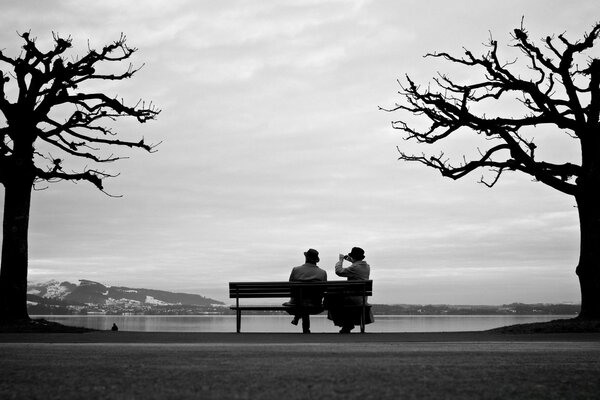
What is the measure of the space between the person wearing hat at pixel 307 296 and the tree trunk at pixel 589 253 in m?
5.92

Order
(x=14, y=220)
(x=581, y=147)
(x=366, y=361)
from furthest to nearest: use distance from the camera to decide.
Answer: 1. (x=581, y=147)
2. (x=14, y=220)
3. (x=366, y=361)

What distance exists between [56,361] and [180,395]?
2693mm

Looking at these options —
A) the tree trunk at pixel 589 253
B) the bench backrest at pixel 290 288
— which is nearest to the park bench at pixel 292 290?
the bench backrest at pixel 290 288

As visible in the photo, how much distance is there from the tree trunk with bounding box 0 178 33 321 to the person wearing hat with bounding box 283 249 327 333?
578cm

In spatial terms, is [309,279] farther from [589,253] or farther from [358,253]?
[589,253]

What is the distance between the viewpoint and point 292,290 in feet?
54.2

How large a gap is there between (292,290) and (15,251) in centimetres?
612

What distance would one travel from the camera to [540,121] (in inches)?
695

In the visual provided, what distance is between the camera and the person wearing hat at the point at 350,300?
16.1m

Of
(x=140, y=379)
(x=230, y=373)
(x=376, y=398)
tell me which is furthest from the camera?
(x=230, y=373)

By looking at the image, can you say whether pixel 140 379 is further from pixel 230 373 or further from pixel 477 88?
pixel 477 88

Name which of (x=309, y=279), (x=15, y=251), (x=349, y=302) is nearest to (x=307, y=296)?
(x=309, y=279)

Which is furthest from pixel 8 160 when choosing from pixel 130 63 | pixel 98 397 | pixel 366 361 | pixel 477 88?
pixel 98 397

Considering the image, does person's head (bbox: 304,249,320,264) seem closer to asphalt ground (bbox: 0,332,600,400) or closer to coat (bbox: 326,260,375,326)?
coat (bbox: 326,260,375,326)
